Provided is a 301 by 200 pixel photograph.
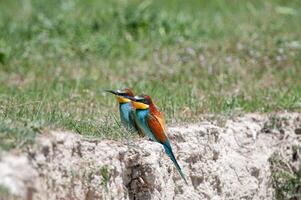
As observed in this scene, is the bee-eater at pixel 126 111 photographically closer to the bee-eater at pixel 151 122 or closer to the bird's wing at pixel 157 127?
the bee-eater at pixel 151 122

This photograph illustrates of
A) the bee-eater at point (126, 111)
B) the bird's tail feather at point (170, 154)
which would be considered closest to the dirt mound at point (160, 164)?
the bird's tail feather at point (170, 154)

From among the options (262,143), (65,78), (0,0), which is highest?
(0,0)

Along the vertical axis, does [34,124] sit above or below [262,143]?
above

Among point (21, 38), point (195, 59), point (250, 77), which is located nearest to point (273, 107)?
point (250, 77)

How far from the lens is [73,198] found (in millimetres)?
5285

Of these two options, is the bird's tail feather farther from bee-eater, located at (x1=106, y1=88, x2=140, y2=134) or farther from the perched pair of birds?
bee-eater, located at (x1=106, y1=88, x2=140, y2=134)

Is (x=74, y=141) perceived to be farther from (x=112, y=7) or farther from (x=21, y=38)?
(x=112, y=7)

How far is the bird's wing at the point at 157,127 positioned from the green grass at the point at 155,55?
1.01 feet

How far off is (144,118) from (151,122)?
90 millimetres

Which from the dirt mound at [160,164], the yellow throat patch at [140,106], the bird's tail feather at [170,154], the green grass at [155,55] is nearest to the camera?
the dirt mound at [160,164]

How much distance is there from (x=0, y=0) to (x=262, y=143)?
210 inches

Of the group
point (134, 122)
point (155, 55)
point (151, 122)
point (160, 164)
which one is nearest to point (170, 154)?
point (160, 164)

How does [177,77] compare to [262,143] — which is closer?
[262,143]

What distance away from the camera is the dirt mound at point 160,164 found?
16.1 feet
